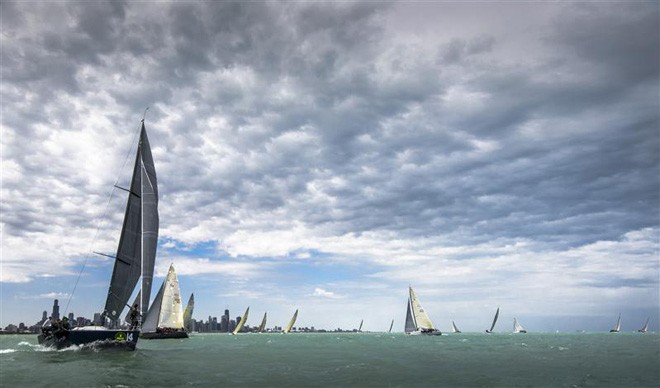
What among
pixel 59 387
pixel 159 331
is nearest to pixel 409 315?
pixel 159 331

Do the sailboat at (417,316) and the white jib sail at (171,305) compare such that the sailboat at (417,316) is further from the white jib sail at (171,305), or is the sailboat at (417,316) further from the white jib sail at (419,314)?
the white jib sail at (171,305)

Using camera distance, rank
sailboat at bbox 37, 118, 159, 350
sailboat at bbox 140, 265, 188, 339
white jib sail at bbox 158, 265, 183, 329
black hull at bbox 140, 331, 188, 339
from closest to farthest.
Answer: sailboat at bbox 37, 118, 159, 350 → black hull at bbox 140, 331, 188, 339 → sailboat at bbox 140, 265, 188, 339 → white jib sail at bbox 158, 265, 183, 329

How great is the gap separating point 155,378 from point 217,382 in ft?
15.0

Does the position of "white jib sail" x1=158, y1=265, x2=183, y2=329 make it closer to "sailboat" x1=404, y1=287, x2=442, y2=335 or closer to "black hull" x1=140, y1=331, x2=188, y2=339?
"black hull" x1=140, y1=331, x2=188, y2=339

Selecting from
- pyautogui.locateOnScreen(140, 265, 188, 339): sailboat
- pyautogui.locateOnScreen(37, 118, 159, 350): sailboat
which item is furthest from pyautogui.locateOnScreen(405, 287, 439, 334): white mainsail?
pyautogui.locateOnScreen(37, 118, 159, 350): sailboat

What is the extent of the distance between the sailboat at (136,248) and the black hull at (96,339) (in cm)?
12

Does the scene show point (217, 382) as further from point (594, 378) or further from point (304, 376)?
point (594, 378)

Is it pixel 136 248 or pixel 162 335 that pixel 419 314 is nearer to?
pixel 162 335

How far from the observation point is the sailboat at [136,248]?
51.3m

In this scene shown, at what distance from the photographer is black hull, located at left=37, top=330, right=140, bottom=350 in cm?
4616

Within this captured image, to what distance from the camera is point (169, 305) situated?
102750 mm

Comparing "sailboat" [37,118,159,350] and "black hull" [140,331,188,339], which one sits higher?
"sailboat" [37,118,159,350]

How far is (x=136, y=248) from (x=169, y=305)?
54.5 meters

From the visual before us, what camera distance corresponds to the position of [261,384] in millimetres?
30062
